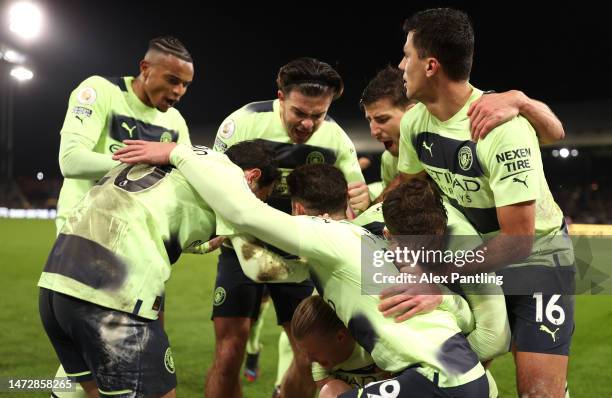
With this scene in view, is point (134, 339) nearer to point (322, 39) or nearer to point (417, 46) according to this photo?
point (417, 46)

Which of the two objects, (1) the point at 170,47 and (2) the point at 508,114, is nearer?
(2) the point at 508,114

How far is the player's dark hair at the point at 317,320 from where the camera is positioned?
121 inches

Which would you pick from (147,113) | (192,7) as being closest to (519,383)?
(147,113)

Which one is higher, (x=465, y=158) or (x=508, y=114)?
(x=508, y=114)

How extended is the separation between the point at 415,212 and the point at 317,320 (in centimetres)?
67

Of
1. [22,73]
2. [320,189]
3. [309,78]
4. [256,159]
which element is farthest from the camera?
[22,73]

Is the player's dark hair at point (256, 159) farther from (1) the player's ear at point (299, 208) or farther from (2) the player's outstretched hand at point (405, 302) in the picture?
(2) the player's outstretched hand at point (405, 302)

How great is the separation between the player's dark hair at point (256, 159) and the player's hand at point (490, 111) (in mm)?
921

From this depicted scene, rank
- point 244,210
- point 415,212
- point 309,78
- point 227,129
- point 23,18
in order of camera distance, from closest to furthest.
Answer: point 244,210, point 415,212, point 309,78, point 227,129, point 23,18

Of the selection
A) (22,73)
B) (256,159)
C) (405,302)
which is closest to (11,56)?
(22,73)

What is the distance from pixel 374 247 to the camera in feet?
9.39

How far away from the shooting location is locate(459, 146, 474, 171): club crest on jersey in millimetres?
3035
